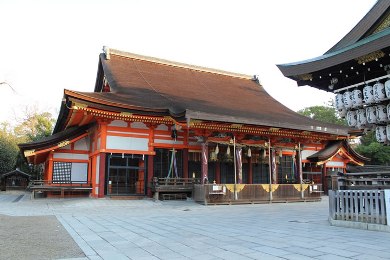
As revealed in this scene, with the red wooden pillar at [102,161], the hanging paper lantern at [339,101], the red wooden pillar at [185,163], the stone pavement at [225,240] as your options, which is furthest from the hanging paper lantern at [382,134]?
the red wooden pillar at [102,161]

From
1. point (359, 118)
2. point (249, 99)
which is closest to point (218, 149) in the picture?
point (249, 99)

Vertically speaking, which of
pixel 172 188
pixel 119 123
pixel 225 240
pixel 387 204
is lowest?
→ pixel 225 240

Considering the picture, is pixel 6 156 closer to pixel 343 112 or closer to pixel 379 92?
pixel 343 112

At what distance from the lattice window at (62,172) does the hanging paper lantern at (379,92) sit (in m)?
15.0

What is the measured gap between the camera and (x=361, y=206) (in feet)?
24.2

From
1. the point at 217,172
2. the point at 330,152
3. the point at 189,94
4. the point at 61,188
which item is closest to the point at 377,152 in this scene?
the point at 330,152

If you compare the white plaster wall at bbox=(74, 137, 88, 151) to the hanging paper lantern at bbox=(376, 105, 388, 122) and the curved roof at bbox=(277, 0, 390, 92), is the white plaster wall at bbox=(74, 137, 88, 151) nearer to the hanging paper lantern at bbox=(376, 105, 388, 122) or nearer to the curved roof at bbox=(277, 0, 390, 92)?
the curved roof at bbox=(277, 0, 390, 92)

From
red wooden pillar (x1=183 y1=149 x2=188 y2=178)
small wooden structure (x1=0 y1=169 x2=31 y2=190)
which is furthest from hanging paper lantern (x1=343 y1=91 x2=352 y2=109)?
small wooden structure (x1=0 y1=169 x2=31 y2=190)

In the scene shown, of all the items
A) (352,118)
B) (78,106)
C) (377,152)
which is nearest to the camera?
(352,118)

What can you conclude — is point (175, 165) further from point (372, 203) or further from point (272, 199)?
point (372, 203)

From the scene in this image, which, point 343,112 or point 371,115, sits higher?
point 343,112

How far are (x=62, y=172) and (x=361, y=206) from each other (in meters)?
14.8

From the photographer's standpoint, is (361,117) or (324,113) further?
(324,113)

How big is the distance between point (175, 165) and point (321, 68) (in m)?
9.53
